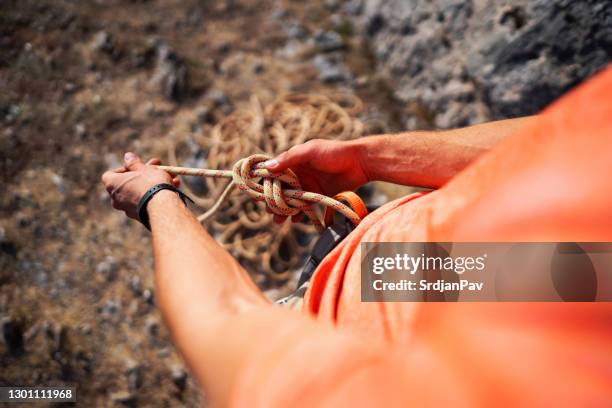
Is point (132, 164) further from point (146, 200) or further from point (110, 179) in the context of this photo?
point (146, 200)

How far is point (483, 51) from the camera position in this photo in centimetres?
223

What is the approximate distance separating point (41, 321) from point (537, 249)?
2.16m

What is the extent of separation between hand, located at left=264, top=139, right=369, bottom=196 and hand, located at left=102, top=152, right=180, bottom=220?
0.34 meters

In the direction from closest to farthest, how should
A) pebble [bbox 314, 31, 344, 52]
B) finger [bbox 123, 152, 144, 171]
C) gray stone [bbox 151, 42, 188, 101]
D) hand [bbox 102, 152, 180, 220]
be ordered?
hand [bbox 102, 152, 180, 220] → finger [bbox 123, 152, 144, 171] → gray stone [bbox 151, 42, 188, 101] → pebble [bbox 314, 31, 344, 52]

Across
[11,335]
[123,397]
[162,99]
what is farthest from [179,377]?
[162,99]

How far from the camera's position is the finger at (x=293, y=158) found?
1.31 metres

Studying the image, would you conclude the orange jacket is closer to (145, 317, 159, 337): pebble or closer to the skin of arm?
the skin of arm

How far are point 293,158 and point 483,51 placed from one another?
4.87 ft

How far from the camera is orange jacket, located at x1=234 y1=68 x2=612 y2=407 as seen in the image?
444 millimetres

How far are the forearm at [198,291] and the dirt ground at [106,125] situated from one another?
116 cm

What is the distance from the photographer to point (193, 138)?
2459mm

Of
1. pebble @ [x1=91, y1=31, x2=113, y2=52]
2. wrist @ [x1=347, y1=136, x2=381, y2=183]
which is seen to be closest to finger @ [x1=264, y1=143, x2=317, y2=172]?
wrist @ [x1=347, y1=136, x2=381, y2=183]

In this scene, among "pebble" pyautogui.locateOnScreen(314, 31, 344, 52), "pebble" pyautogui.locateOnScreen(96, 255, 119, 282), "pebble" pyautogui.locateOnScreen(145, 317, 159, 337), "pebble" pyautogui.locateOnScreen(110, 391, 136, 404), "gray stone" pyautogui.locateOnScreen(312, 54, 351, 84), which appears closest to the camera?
"pebble" pyautogui.locateOnScreen(110, 391, 136, 404)

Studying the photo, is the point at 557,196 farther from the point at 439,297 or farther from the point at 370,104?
the point at 370,104
